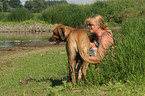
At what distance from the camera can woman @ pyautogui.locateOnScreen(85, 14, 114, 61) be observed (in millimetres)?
5188

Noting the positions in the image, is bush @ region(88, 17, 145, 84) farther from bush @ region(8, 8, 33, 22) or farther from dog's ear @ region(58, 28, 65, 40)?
bush @ region(8, 8, 33, 22)

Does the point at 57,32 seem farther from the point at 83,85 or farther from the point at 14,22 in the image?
the point at 14,22

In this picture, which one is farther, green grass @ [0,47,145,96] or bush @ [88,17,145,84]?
bush @ [88,17,145,84]

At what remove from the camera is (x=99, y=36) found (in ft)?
17.9

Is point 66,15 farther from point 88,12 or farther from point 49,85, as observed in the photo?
point 49,85

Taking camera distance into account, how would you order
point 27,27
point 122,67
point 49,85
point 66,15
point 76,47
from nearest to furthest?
point 76,47 → point 122,67 → point 49,85 → point 27,27 → point 66,15

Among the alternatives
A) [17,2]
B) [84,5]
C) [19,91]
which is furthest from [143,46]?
[17,2]

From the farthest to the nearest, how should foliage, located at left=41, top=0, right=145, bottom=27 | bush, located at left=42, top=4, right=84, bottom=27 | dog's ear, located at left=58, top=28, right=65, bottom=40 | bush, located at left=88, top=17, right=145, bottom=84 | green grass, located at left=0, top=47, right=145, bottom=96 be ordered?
bush, located at left=42, top=4, right=84, bottom=27 < foliage, located at left=41, top=0, right=145, bottom=27 < bush, located at left=88, top=17, right=145, bottom=84 < dog's ear, located at left=58, top=28, right=65, bottom=40 < green grass, located at left=0, top=47, right=145, bottom=96

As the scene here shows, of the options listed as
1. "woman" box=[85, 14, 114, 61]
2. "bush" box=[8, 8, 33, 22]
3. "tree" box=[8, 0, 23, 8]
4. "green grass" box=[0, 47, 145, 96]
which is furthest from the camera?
"tree" box=[8, 0, 23, 8]

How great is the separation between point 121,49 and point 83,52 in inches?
46.1

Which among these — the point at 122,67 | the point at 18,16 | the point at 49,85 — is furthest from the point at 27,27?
the point at 122,67

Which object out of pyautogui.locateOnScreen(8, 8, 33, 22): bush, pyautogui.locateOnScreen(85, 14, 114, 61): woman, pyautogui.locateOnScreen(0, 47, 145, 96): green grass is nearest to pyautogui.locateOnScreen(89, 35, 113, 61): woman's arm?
pyautogui.locateOnScreen(85, 14, 114, 61): woman

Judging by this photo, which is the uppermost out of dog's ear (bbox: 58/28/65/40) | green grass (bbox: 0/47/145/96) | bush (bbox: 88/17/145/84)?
dog's ear (bbox: 58/28/65/40)

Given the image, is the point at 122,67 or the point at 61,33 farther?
the point at 122,67
